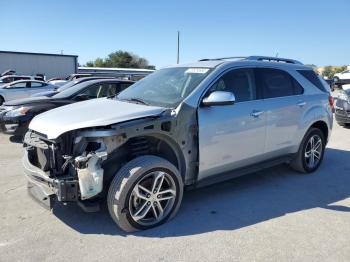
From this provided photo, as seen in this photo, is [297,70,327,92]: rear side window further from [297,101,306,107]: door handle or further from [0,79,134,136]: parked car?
[0,79,134,136]: parked car

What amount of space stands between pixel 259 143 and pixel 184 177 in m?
1.28

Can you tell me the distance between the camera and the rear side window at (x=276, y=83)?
16.3ft

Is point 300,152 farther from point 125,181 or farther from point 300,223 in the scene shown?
point 125,181

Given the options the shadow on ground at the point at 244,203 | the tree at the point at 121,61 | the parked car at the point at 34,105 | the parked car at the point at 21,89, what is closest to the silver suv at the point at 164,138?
the shadow on ground at the point at 244,203

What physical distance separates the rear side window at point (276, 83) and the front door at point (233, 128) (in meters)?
0.20

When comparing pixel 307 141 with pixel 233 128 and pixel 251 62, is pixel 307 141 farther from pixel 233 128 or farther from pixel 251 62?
pixel 233 128

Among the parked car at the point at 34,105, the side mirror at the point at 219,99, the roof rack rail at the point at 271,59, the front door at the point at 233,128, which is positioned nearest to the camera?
the side mirror at the point at 219,99

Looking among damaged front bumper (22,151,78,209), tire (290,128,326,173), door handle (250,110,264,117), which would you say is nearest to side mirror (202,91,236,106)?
door handle (250,110,264,117)

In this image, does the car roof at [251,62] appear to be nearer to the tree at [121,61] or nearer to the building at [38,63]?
the building at [38,63]

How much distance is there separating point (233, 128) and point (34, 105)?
5.42 m

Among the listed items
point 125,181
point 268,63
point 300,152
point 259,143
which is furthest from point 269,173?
point 125,181

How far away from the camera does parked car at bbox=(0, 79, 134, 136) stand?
7941 millimetres

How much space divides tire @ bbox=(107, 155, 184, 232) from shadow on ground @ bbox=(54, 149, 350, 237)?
13 centimetres

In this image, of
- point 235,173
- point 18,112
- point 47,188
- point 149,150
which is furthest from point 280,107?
point 18,112
